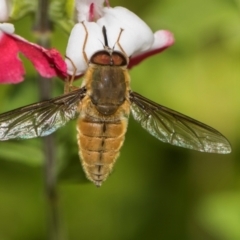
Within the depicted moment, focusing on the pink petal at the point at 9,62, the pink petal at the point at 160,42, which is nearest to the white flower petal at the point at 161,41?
the pink petal at the point at 160,42

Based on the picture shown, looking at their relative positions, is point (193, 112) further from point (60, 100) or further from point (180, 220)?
point (60, 100)

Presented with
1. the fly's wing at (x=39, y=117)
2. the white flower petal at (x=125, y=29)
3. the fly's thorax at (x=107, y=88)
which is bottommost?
the fly's wing at (x=39, y=117)

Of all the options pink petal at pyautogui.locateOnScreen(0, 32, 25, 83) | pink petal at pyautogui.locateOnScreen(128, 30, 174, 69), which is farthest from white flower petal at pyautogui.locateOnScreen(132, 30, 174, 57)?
pink petal at pyautogui.locateOnScreen(0, 32, 25, 83)

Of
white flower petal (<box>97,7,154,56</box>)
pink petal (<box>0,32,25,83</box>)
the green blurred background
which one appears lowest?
the green blurred background

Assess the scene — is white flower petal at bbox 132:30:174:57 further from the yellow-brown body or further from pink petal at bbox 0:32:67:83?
pink petal at bbox 0:32:67:83

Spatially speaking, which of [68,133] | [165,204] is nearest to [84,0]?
[68,133]

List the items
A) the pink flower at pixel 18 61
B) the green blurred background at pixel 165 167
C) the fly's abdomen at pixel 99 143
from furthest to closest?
the green blurred background at pixel 165 167 → the fly's abdomen at pixel 99 143 → the pink flower at pixel 18 61

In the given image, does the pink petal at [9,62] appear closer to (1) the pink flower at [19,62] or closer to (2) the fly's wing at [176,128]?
(1) the pink flower at [19,62]
